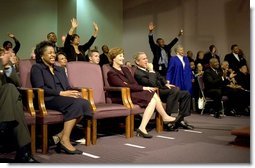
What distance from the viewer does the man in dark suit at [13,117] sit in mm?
2793

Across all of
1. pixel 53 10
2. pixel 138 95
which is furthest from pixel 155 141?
pixel 53 10

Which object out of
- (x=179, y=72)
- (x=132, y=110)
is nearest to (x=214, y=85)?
(x=179, y=72)

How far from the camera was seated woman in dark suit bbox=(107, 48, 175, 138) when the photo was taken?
13.8 feet

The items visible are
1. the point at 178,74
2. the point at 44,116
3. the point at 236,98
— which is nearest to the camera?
the point at 44,116

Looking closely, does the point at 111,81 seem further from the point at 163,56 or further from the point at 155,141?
the point at 163,56

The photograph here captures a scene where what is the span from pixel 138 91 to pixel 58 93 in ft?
3.98

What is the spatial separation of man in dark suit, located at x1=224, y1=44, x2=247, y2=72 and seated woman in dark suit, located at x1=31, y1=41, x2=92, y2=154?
4622 mm

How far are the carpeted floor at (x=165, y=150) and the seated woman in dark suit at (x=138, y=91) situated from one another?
21 centimetres

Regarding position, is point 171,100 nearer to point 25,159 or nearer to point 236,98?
point 25,159

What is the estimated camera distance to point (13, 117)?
2791 millimetres

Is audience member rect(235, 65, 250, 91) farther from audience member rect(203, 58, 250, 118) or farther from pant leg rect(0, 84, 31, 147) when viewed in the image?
pant leg rect(0, 84, 31, 147)

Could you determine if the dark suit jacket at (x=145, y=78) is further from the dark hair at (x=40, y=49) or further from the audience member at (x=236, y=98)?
the audience member at (x=236, y=98)

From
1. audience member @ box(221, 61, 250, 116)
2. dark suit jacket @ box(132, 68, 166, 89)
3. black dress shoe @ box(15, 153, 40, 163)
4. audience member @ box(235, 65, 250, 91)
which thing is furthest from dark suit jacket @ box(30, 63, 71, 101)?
audience member @ box(235, 65, 250, 91)

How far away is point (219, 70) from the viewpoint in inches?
256
